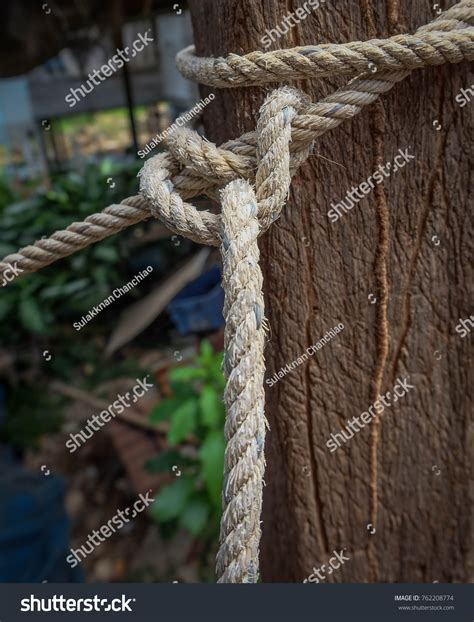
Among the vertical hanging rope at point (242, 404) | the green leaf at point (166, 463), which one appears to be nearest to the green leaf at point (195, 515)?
the green leaf at point (166, 463)

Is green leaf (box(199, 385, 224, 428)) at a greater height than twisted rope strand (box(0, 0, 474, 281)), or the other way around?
twisted rope strand (box(0, 0, 474, 281))

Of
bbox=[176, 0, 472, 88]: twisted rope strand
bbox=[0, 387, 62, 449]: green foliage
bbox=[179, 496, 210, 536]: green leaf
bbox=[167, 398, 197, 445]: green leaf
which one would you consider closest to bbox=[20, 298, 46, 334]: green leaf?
bbox=[0, 387, 62, 449]: green foliage

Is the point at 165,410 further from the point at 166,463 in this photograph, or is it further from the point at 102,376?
the point at 102,376

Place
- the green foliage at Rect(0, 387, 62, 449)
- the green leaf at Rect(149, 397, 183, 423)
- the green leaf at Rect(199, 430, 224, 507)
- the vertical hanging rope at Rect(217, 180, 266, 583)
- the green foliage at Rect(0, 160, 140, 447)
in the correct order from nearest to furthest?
the vertical hanging rope at Rect(217, 180, 266, 583) < the green leaf at Rect(199, 430, 224, 507) < the green leaf at Rect(149, 397, 183, 423) < the green foliage at Rect(0, 387, 62, 449) < the green foliage at Rect(0, 160, 140, 447)

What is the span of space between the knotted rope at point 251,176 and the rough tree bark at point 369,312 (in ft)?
0.16

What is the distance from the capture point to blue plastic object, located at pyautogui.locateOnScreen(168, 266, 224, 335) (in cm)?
366

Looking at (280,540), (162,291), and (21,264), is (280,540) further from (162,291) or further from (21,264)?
(162,291)

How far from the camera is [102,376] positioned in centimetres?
412

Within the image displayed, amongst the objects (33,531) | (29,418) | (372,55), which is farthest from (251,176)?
(29,418)

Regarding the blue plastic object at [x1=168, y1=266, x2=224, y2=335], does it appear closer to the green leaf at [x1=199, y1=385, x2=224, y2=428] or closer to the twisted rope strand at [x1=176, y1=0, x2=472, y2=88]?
the green leaf at [x1=199, y1=385, x2=224, y2=428]

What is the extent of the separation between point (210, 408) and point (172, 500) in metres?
0.42

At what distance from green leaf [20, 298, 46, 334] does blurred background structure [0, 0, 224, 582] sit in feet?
0.04

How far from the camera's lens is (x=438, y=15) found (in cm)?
77

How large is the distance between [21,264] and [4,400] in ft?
10.2
